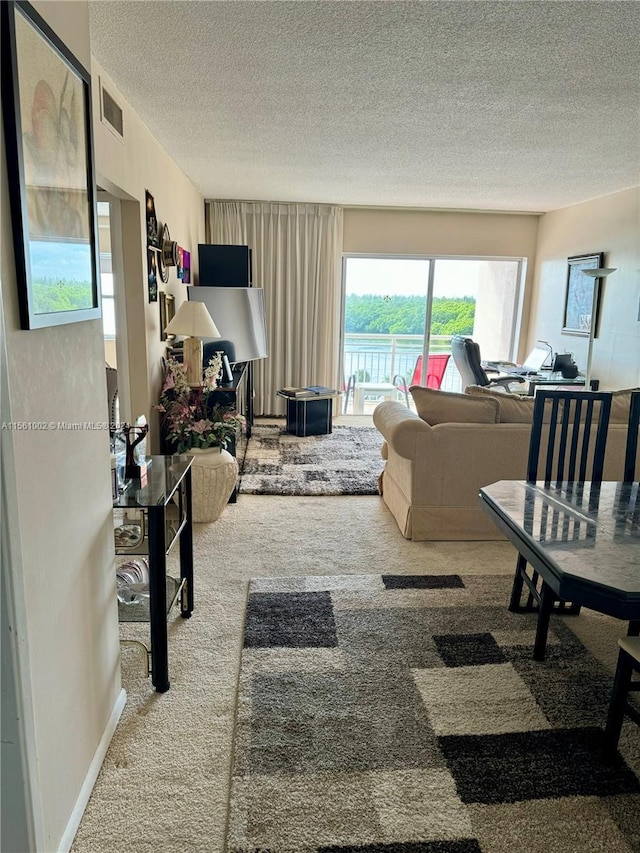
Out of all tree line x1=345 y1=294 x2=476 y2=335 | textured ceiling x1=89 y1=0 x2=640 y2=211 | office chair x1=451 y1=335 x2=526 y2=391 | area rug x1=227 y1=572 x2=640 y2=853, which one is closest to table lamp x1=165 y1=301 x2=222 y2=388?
textured ceiling x1=89 y1=0 x2=640 y2=211

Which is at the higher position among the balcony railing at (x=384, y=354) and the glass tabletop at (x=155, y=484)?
the balcony railing at (x=384, y=354)

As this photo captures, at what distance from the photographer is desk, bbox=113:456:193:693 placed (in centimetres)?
189

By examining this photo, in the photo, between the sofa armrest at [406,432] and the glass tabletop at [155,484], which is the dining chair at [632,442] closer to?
the sofa armrest at [406,432]

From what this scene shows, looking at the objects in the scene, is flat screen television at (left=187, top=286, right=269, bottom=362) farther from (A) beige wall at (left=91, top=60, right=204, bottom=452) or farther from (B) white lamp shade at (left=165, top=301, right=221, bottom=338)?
(B) white lamp shade at (left=165, top=301, right=221, bottom=338)

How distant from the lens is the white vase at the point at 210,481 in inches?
133

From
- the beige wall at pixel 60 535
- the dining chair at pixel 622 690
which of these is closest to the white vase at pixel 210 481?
the beige wall at pixel 60 535

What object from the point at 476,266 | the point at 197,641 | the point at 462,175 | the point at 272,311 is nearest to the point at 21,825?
the point at 197,641

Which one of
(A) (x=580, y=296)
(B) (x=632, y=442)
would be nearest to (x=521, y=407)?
(B) (x=632, y=442)

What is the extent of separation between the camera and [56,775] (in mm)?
1344

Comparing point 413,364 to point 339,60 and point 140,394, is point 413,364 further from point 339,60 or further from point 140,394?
point 339,60

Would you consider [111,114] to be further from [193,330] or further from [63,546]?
[63,546]

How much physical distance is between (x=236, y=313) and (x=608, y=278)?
3.32 meters

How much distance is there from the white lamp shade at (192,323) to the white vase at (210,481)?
0.71 m

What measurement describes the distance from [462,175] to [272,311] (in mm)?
2595
